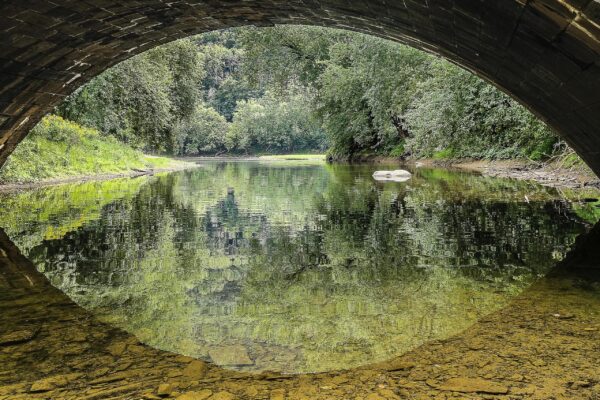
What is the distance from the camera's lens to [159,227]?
8.66 metres

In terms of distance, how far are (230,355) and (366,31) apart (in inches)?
277

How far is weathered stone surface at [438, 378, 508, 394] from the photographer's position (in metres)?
2.76

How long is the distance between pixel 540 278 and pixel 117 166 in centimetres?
2163

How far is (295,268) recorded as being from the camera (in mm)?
5730

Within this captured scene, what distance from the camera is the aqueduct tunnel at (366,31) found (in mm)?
4523

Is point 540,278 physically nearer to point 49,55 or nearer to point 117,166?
point 49,55

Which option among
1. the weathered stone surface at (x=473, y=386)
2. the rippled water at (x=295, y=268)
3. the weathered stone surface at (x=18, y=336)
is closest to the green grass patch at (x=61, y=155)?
the rippled water at (x=295, y=268)

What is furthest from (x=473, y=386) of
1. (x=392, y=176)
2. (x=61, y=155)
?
(x=61, y=155)

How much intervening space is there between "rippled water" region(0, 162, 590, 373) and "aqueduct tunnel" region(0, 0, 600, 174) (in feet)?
6.23

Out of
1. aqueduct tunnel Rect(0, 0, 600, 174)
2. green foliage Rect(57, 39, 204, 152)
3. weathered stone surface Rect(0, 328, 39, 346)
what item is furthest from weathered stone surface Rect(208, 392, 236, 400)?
green foliage Rect(57, 39, 204, 152)

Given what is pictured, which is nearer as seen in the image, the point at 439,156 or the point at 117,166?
the point at 117,166

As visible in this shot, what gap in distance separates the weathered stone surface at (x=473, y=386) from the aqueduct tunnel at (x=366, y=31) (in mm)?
2592

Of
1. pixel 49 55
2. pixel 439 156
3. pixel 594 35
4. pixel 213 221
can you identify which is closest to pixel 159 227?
pixel 213 221

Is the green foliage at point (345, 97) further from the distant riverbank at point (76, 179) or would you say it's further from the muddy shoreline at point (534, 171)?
the distant riverbank at point (76, 179)
